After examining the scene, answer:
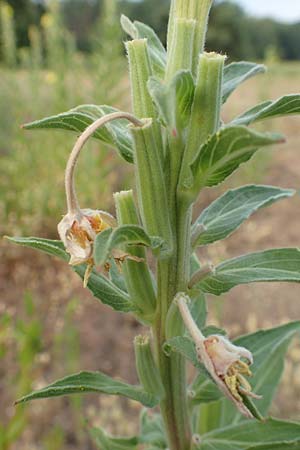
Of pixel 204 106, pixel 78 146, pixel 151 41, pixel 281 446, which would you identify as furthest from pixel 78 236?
pixel 281 446

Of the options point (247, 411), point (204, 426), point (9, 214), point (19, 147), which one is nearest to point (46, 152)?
point (19, 147)

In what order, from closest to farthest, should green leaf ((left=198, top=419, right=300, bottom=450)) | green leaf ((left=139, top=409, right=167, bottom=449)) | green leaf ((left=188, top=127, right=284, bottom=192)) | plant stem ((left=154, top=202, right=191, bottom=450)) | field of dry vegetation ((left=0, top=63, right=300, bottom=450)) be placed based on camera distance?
green leaf ((left=188, top=127, right=284, bottom=192)) → plant stem ((left=154, top=202, right=191, bottom=450)) → green leaf ((left=198, top=419, right=300, bottom=450)) → green leaf ((left=139, top=409, right=167, bottom=449)) → field of dry vegetation ((left=0, top=63, right=300, bottom=450))

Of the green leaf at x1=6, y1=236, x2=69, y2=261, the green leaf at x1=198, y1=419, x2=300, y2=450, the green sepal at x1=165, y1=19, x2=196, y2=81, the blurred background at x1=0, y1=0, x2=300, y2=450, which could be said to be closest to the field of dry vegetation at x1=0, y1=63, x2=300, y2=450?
the blurred background at x1=0, y1=0, x2=300, y2=450

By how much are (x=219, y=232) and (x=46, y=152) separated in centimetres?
303

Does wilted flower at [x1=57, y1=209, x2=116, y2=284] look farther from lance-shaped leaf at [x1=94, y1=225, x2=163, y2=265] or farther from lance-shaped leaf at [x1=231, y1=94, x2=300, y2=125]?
lance-shaped leaf at [x1=231, y1=94, x2=300, y2=125]

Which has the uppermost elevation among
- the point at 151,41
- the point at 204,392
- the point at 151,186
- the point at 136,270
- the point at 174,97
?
the point at 151,41

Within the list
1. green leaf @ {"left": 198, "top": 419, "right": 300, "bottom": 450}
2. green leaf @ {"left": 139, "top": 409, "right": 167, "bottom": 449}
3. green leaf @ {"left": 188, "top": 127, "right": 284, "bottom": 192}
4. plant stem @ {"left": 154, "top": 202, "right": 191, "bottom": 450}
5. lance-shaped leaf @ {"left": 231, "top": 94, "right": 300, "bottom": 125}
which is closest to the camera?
green leaf @ {"left": 188, "top": 127, "right": 284, "bottom": 192}

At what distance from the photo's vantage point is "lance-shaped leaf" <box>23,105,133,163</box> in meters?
0.71

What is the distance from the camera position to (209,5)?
731 mm

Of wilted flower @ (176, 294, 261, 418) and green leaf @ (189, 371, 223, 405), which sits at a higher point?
wilted flower @ (176, 294, 261, 418)

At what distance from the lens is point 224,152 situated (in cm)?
65

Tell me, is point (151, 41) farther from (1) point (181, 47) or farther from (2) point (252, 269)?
(2) point (252, 269)

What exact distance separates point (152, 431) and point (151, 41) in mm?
757

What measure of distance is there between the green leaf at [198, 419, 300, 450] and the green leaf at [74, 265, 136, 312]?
33cm
